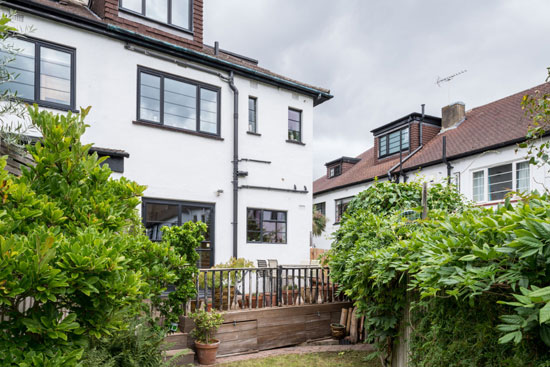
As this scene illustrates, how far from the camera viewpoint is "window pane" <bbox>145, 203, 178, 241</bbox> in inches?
329

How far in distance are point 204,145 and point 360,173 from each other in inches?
459

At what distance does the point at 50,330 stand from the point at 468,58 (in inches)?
635

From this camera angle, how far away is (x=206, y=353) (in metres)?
5.39

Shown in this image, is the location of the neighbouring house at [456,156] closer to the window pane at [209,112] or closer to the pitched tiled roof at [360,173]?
the pitched tiled roof at [360,173]

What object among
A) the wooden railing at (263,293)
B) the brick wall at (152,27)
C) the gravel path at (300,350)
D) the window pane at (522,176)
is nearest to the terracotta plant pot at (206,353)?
the gravel path at (300,350)

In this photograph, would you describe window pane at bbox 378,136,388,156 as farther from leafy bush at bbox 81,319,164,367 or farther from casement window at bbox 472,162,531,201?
leafy bush at bbox 81,319,164,367

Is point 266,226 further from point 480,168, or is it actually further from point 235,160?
point 480,168

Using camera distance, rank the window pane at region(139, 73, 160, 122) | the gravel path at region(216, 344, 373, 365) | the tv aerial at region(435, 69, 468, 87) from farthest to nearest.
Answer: the tv aerial at region(435, 69, 468, 87)
the window pane at region(139, 73, 160, 122)
the gravel path at region(216, 344, 373, 365)

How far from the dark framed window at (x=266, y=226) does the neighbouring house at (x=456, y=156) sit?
407 centimetres

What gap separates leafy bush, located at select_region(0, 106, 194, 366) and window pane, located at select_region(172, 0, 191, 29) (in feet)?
26.8

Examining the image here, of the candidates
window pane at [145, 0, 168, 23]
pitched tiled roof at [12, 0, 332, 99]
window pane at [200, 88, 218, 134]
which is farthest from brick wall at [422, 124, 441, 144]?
window pane at [145, 0, 168, 23]

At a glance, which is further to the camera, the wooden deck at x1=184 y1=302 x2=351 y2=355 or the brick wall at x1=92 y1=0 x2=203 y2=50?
the brick wall at x1=92 y1=0 x2=203 y2=50

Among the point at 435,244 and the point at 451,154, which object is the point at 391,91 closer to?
the point at 451,154

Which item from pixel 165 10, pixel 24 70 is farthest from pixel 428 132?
pixel 24 70
